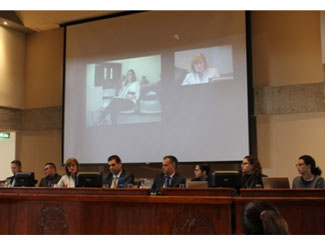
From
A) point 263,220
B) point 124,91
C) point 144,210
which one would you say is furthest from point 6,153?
point 263,220

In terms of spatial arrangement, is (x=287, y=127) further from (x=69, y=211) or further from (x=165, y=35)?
(x=69, y=211)

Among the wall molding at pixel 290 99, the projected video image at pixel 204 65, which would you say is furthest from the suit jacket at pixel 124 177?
the wall molding at pixel 290 99

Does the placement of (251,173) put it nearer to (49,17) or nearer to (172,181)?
(172,181)

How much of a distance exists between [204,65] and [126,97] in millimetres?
1428

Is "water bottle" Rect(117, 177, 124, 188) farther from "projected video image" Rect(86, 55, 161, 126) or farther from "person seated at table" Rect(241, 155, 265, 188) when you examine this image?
"projected video image" Rect(86, 55, 161, 126)

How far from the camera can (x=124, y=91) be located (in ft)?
21.8

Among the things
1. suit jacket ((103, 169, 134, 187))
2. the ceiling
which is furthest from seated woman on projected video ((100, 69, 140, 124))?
suit jacket ((103, 169, 134, 187))

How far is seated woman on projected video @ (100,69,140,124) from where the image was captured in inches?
258

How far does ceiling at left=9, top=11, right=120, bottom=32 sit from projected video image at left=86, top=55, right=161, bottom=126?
897 millimetres

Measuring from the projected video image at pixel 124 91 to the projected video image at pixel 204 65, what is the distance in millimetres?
431

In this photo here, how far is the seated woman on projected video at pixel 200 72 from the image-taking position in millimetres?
6023

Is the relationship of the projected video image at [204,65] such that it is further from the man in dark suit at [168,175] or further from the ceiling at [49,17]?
the man in dark suit at [168,175]

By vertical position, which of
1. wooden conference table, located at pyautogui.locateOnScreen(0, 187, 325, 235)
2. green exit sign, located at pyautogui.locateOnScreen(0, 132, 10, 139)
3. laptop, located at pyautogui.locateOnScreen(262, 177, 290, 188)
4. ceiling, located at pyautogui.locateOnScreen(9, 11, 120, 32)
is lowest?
wooden conference table, located at pyautogui.locateOnScreen(0, 187, 325, 235)
